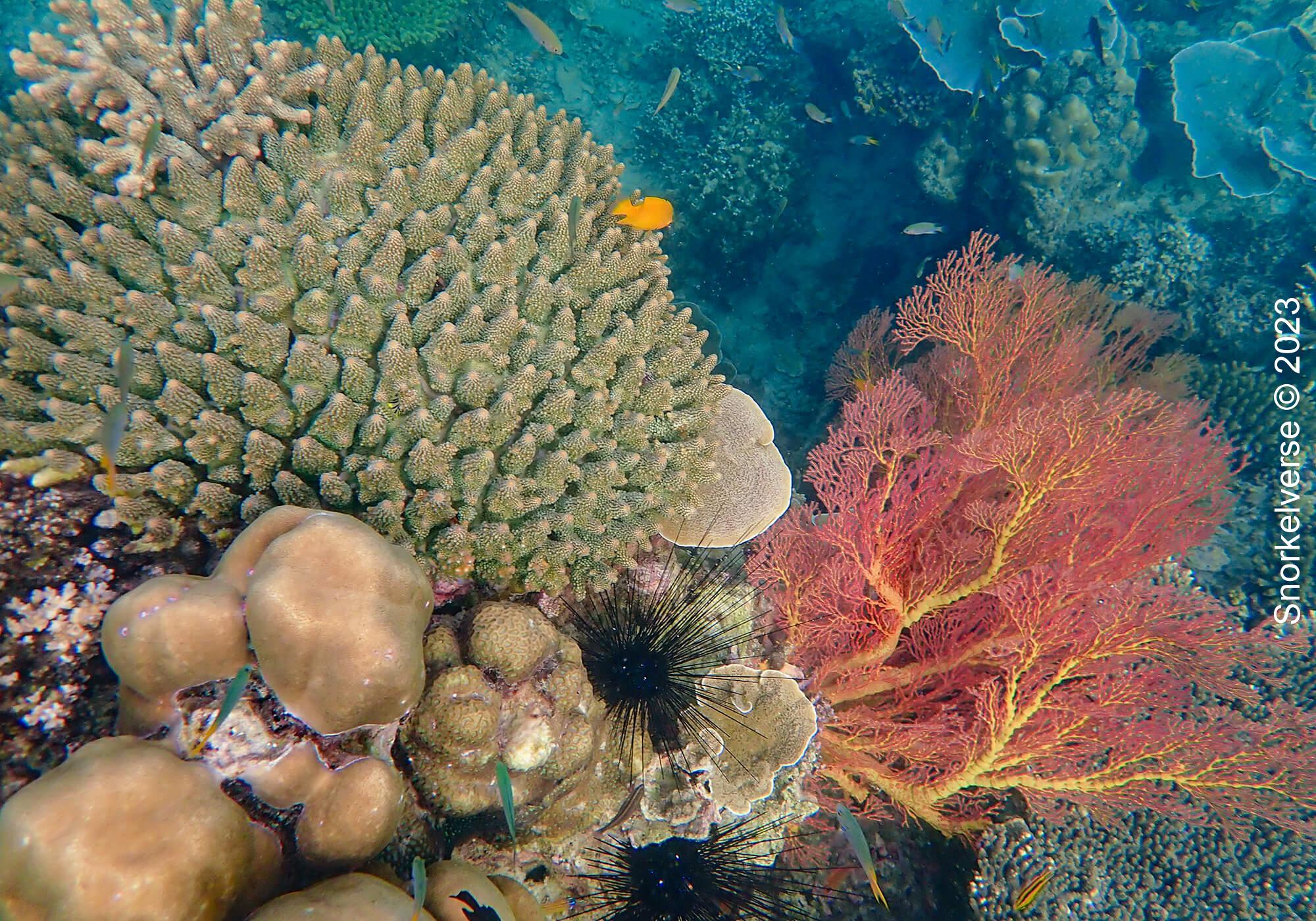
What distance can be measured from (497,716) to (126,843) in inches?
46.6

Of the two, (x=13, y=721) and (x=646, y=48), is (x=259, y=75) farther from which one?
(x=646, y=48)

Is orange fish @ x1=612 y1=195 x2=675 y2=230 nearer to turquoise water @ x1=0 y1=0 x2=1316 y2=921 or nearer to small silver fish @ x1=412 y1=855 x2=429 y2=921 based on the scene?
turquoise water @ x1=0 y1=0 x2=1316 y2=921

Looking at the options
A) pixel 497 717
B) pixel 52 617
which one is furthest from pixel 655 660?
pixel 52 617

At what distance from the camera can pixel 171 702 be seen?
2.02 meters

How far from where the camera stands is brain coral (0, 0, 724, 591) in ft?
8.39

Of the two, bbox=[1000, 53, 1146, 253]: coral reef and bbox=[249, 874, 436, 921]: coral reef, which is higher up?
bbox=[1000, 53, 1146, 253]: coral reef

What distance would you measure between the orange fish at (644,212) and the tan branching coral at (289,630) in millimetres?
2374

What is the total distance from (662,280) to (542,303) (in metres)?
0.84

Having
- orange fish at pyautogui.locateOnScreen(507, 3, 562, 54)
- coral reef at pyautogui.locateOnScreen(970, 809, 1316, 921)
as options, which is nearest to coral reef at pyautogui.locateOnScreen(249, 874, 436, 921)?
coral reef at pyautogui.locateOnScreen(970, 809, 1316, 921)

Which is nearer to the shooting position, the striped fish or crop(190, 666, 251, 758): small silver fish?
crop(190, 666, 251, 758): small silver fish

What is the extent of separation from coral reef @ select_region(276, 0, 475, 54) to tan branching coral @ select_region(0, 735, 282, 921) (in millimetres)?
9685

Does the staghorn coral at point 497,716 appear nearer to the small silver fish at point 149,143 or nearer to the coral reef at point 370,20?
the small silver fish at point 149,143

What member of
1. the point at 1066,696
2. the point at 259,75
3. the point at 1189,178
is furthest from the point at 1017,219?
the point at 259,75

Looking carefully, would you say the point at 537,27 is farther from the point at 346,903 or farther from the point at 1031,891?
the point at 1031,891
